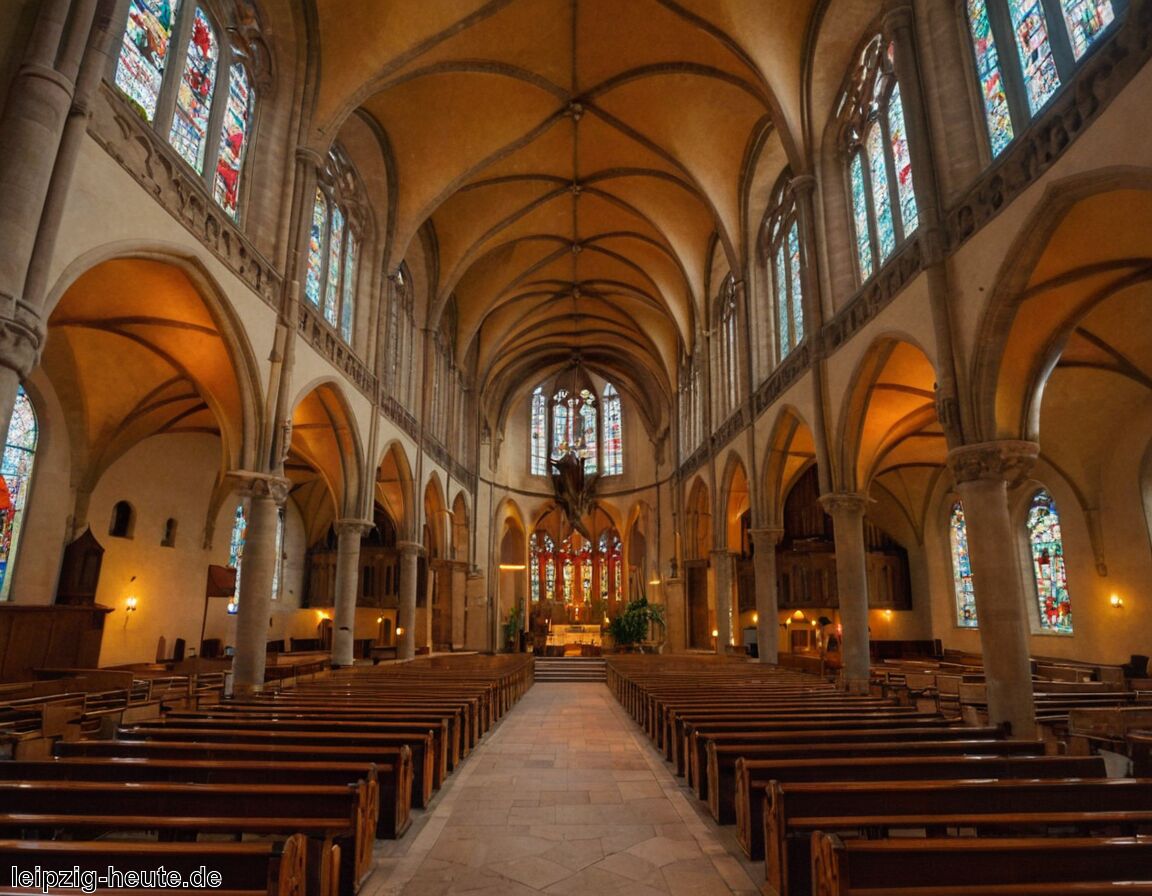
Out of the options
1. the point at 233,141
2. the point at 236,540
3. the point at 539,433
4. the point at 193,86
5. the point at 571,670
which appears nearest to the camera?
the point at 193,86

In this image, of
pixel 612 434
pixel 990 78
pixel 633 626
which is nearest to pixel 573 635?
pixel 633 626

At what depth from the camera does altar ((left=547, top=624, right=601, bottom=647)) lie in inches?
1288

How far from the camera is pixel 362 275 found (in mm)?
18281

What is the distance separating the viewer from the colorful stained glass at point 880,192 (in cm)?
1299

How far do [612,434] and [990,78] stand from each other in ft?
101

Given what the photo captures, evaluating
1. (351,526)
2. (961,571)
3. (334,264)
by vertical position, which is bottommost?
(961,571)

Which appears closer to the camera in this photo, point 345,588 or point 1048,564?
point 345,588

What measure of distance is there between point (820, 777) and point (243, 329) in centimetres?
1078

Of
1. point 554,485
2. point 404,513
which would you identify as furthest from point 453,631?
point 554,485

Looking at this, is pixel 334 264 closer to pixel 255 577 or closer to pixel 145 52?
pixel 145 52

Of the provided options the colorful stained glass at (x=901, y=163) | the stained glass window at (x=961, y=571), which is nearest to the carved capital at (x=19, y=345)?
the colorful stained glass at (x=901, y=163)

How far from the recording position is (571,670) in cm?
2436

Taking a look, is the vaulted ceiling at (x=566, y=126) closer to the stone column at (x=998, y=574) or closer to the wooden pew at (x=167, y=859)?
the stone column at (x=998, y=574)

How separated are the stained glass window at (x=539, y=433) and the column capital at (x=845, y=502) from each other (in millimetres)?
26158
